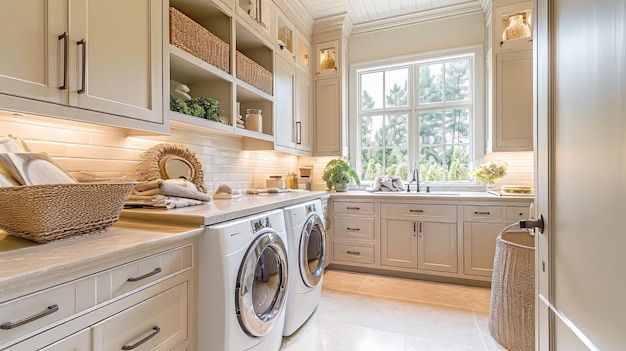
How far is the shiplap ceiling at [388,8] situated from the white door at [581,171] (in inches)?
108

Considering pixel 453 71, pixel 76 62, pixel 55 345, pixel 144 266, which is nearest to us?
pixel 55 345

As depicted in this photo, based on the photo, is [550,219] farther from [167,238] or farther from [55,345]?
[55,345]

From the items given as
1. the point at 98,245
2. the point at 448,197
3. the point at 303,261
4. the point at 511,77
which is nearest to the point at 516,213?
the point at 448,197

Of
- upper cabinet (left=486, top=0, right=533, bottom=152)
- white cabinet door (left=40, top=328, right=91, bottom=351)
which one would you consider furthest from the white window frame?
white cabinet door (left=40, top=328, right=91, bottom=351)

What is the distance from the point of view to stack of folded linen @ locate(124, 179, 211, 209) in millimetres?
1464

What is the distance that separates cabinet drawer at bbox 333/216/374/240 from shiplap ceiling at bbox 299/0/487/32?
7.92 feet

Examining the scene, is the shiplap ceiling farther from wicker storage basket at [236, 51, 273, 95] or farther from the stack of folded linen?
the stack of folded linen

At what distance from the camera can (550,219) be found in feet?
2.76

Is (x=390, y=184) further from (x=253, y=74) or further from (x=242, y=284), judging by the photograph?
(x=242, y=284)

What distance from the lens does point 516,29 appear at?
2.89 metres

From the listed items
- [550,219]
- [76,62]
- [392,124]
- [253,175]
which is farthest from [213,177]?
[392,124]

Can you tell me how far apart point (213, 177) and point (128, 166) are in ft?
2.46

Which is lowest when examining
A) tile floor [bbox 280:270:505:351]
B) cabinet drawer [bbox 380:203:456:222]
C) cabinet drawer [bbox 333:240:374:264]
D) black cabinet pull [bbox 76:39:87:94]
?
tile floor [bbox 280:270:505:351]

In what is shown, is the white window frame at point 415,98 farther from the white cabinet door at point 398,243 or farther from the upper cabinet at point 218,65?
the upper cabinet at point 218,65
